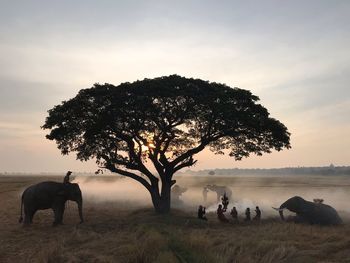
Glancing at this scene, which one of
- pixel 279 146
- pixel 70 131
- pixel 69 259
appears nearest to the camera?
pixel 69 259

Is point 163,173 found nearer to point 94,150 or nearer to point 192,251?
point 94,150

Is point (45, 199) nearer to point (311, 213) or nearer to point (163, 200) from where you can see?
point (163, 200)

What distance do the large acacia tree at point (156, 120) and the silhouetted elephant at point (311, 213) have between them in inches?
170

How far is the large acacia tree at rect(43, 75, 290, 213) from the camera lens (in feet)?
94.7

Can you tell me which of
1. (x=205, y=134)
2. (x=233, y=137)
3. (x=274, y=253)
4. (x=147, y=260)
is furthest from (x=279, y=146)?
(x=147, y=260)

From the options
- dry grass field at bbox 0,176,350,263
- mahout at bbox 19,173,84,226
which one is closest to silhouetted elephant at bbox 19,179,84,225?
mahout at bbox 19,173,84,226

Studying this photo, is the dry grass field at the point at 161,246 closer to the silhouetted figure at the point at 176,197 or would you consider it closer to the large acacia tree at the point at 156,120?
the large acacia tree at the point at 156,120

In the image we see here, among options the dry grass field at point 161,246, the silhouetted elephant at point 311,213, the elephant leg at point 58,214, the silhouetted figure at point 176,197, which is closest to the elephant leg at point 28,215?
the dry grass field at point 161,246

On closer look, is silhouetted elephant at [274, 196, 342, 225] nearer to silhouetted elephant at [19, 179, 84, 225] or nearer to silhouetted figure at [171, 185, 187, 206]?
silhouetted elephant at [19, 179, 84, 225]

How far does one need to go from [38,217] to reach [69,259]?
1527cm

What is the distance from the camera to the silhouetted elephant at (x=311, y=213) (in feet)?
97.9

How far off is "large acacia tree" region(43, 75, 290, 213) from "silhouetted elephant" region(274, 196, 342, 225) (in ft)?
14.1

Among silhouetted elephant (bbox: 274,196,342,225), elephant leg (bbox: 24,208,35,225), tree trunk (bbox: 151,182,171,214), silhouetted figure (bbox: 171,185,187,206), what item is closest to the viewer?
elephant leg (bbox: 24,208,35,225)

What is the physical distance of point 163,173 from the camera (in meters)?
31.7
